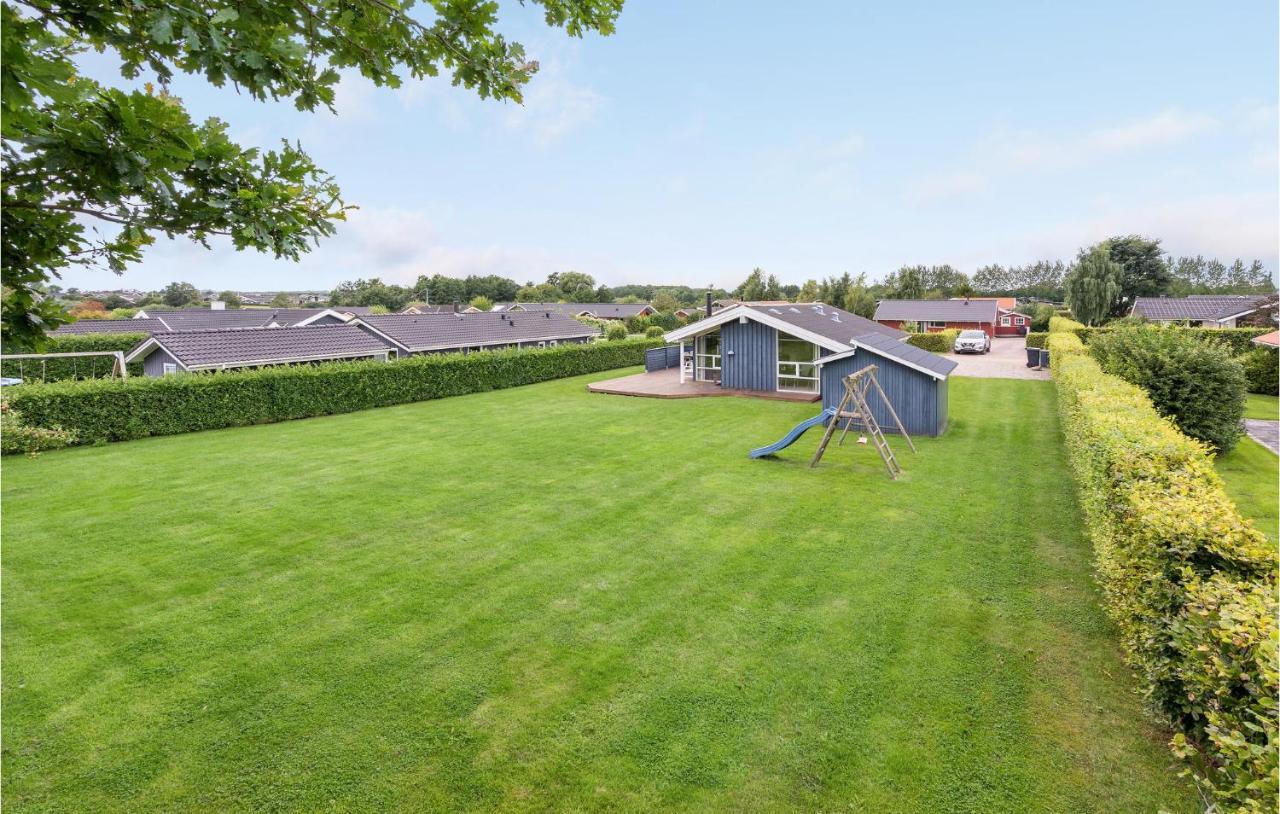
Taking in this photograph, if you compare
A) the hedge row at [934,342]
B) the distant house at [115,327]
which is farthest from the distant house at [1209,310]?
the distant house at [115,327]

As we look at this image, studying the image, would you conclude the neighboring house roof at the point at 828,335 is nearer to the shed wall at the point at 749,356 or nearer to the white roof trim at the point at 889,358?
the white roof trim at the point at 889,358

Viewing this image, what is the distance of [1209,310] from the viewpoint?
42438mm

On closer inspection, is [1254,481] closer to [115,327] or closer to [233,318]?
[233,318]

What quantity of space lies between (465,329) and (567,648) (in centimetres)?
2843

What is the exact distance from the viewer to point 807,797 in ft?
13.1

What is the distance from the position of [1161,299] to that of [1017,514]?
172 feet

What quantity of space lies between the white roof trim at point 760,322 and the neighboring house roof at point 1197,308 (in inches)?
1344

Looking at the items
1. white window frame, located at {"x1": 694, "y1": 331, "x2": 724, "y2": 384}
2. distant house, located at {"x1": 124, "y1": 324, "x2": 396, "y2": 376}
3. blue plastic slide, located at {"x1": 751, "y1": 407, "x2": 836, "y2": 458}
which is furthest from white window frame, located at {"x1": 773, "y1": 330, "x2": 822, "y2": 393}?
distant house, located at {"x1": 124, "y1": 324, "x2": 396, "y2": 376}

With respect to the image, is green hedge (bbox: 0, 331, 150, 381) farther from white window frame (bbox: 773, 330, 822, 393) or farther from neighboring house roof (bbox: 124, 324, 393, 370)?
white window frame (bbox: 773, 330, 822, 393)

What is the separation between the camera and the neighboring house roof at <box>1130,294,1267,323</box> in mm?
40812

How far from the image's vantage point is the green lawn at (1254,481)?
8.67 m

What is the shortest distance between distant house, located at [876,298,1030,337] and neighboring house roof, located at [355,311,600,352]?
1310 inches

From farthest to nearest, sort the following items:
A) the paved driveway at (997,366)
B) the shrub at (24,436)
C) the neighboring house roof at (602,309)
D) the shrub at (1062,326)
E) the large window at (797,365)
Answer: the neighboring house roof at (602,309)
the shrub at (1062,326)
the paved driveway at (997,366)
the large window at (797,365)
the shrub at (24,436)

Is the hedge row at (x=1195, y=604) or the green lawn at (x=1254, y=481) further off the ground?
the hedge row at (x=1195, y=604)
